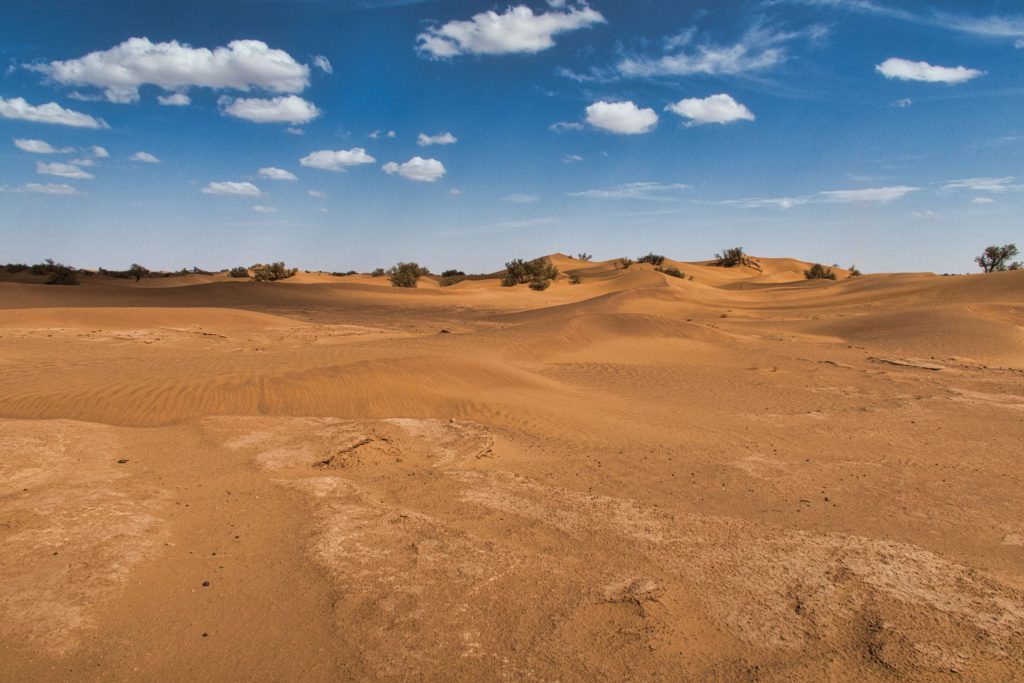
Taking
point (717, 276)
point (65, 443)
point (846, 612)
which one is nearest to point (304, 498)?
point (65, 443)

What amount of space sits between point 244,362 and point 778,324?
18.7 metres

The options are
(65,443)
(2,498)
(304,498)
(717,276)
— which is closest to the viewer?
(2,498)

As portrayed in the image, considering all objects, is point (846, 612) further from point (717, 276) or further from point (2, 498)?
point (717, 276)

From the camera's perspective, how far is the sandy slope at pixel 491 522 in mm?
3053

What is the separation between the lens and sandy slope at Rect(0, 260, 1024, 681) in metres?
3.05

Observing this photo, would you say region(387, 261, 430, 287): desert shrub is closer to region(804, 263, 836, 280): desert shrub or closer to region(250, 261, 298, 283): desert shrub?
region(250, 261, 298, 283): desert shrub

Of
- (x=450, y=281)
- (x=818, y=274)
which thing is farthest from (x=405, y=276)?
(x=818, y=274)

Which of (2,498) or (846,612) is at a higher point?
(2,498)

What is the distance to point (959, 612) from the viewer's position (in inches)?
138

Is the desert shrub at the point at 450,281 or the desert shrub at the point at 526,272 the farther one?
the desert shrub at the point at 450,281

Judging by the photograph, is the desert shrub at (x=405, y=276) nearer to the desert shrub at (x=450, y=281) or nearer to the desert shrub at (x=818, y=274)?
the desert shrub at (x=450, y=281)

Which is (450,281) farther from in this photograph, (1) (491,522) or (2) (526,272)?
(1) (491,522)

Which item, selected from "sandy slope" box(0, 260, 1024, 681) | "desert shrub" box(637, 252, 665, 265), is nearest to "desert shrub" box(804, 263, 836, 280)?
"desert shrub" box(637, 252, 665, 265)

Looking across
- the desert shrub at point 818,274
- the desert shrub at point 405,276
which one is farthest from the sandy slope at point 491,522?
the desert shrub at point 818,274
